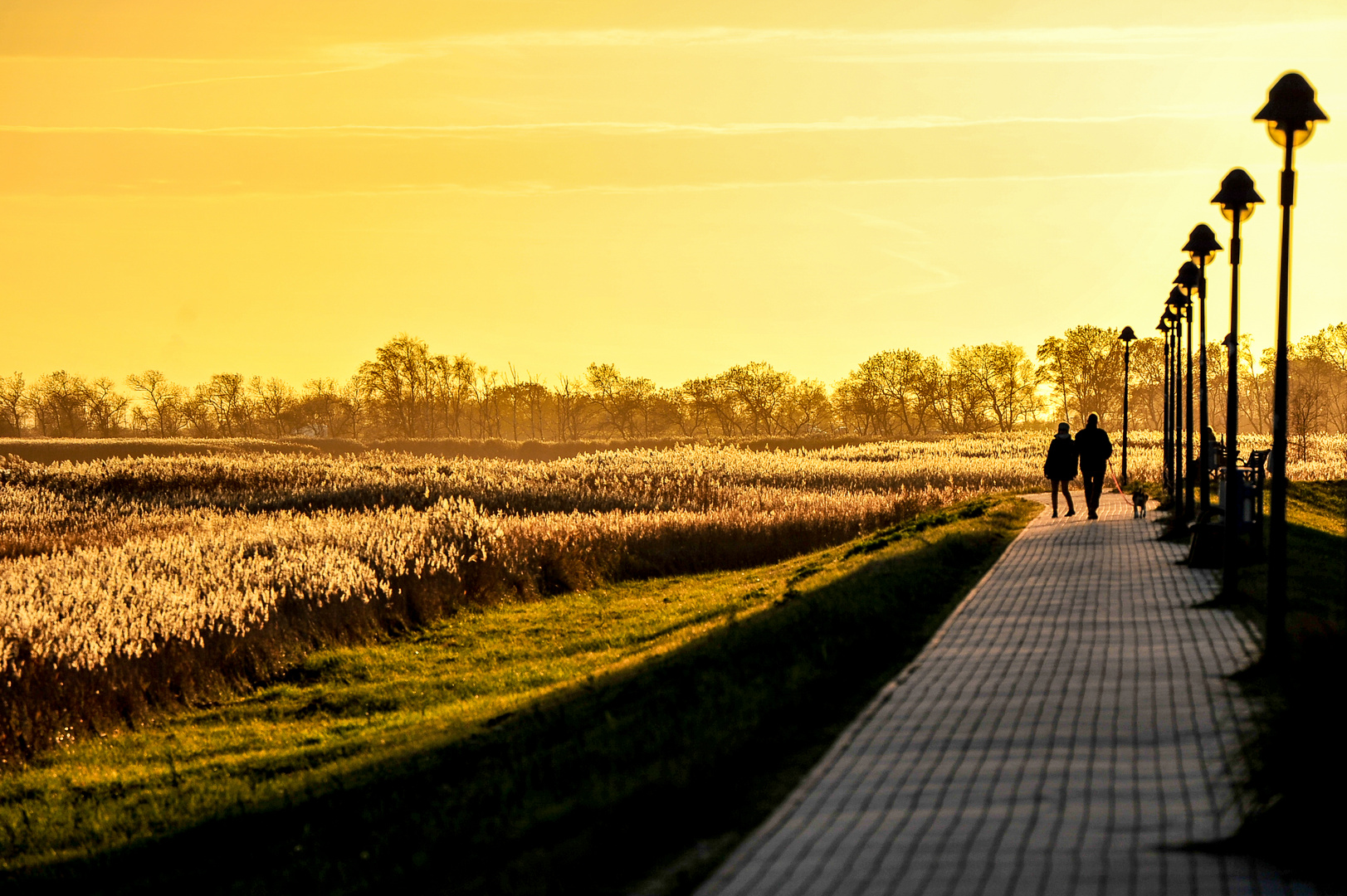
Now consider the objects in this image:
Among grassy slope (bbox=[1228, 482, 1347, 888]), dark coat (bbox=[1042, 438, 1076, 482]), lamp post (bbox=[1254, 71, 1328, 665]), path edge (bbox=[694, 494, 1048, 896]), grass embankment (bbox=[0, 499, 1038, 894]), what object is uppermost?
lamp post (bbox=[1254, 71, 1328, 665])

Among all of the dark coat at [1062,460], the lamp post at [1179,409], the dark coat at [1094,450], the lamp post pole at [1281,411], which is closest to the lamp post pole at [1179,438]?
the lamp post at [1179,409]

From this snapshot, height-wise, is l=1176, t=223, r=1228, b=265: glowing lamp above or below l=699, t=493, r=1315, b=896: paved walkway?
above

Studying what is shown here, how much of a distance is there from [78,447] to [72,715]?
78.9 m

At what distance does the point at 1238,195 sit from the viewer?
44.4ft

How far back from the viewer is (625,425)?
15012 centimetres

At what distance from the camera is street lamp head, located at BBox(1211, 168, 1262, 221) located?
1348 cm

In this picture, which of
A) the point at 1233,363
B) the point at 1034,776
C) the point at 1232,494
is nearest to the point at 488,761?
the point at 1034,776

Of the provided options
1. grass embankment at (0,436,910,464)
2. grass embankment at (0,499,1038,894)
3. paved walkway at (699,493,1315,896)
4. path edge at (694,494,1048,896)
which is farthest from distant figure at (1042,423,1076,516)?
grass embankment at (0,436,910,464)

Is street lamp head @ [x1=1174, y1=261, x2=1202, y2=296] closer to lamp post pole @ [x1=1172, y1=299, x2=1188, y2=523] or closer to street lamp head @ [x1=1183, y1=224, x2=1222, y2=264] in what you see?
lamp post pole @ [x1=1172, y1=299, x2=1188, y2=523]

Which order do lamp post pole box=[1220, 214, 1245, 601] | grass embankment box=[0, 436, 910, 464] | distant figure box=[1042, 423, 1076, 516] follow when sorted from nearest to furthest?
1. lamp post pole box=[1220, 214, 1245, 601]
2. distant figure box=[1042, 423, 1076, 516]
3. grass embankment box=[0, 436, 910, 464]

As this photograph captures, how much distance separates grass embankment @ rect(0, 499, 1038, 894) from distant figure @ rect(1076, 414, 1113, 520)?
705 centimetres

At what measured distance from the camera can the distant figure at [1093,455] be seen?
74.9 feet

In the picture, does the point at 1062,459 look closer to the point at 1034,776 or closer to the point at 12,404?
the point at 1034,776

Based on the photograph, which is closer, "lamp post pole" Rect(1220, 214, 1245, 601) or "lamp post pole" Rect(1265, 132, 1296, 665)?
"lamp post pole" Rect(1265, 132, 1296, 665)
